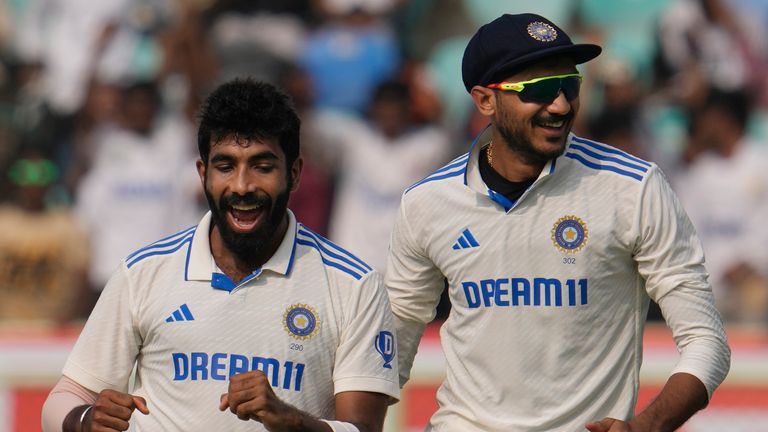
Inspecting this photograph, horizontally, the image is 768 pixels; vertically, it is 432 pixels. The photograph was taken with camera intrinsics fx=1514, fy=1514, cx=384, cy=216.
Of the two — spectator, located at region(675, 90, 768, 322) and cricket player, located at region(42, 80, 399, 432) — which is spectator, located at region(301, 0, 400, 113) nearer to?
spectator, located at region(675, 90, 768, 322)

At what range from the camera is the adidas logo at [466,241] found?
4.41m

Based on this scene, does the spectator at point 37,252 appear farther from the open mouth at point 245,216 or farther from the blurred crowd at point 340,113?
the open mouth at point 245,216

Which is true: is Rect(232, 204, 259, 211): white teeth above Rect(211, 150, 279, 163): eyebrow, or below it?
below

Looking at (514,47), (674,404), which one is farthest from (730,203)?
(674,404)

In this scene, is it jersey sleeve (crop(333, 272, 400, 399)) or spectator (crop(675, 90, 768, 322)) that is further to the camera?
spectator (crop(675, 90, 768, 322))

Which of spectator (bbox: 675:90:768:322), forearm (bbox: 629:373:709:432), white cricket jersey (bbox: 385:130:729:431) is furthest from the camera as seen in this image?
spectator (bbox: 675:90:768:322)

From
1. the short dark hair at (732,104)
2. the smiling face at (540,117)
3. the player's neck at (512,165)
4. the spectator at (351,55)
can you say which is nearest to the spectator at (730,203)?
the short dark hair at (732,104)

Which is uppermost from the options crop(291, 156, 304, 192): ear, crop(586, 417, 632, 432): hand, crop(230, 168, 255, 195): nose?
crop(291, 156, 304, 192): ear

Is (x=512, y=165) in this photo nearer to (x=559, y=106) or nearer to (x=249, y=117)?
(x=559, y=106)

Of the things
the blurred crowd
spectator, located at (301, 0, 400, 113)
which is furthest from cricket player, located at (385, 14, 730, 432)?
spectator, located at (301, 0, 400, 113)

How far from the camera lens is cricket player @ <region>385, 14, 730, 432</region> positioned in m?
4.21

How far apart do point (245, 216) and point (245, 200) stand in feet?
0.20

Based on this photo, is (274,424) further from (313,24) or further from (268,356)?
(313,24)

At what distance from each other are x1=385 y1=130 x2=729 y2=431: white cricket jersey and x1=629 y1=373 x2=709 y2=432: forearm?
52mm
